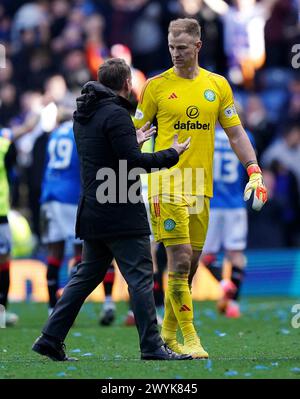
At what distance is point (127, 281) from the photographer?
8656mm

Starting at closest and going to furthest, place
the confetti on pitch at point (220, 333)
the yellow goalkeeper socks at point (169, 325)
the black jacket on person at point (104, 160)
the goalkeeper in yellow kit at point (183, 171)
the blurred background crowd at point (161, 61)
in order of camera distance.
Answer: the black jacket on person at point (104, 160) < the goalkeeper in yellow kit at point (183, 171) < the yellow goalkeeper socks at point (169, 325) < the confetti on pitch at point (220, 333) < the blurred background crowd at point (161, 61)

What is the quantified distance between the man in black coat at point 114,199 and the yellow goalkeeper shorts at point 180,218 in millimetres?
415

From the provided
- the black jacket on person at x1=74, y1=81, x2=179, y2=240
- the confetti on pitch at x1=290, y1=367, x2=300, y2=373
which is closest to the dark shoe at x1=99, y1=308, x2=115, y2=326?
the black jacket on person at x1=74, y1=81, x2=179, y2=240

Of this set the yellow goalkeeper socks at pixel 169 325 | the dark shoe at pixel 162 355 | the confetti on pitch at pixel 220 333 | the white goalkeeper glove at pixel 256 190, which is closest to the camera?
the dark shoe at pixel 162 355

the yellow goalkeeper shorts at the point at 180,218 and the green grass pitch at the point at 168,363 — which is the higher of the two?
the yellow goalkeeper shorts at the point at 180,218

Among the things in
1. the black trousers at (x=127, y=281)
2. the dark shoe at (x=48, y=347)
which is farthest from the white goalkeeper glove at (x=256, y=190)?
the dark shoe at (x=48, y=347)

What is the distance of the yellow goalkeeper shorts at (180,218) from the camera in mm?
9062

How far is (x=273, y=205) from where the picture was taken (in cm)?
1905

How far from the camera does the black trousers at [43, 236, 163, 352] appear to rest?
8578mm

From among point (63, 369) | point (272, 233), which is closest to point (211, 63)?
point (272, 233)

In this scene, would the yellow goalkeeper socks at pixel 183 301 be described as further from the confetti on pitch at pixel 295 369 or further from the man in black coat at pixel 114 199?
the confetti on pitch at pixel 295 369

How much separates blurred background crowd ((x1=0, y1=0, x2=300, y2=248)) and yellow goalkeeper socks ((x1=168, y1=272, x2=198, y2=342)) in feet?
30.5

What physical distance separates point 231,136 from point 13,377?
2.90 meters
